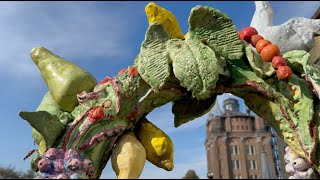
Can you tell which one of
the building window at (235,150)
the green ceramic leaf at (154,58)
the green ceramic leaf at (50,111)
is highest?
the building window at (235,150)

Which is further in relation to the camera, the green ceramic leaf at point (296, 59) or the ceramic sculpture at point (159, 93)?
the green ceramic leaf at point (296, 59)

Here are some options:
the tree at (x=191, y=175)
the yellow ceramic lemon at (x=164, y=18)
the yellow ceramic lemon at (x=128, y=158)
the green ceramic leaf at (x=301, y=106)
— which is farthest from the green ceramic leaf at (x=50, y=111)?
the tree at (x=191, y=175)

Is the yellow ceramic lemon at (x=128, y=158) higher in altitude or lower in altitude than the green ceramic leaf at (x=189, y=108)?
lower

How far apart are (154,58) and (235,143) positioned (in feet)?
115

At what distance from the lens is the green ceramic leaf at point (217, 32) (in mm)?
2354

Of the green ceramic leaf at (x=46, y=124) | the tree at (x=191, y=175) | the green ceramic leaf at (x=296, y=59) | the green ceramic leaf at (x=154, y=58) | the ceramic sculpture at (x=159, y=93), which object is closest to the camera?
the green ceramic leaf at (x=46, y=124)

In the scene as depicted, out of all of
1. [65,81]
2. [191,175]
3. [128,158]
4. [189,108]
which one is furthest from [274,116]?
[191,175]

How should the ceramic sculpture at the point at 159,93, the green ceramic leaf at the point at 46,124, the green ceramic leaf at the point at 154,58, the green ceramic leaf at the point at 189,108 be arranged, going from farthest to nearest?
the green ceramic leaf at the point at 189,108 < the green ceramic leaf at the point at 154,58 < the ceramic sculpture at the point at 159,93 < the green ceramic leaf at the point at 46,124

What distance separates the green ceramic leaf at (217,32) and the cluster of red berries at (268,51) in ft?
0.41

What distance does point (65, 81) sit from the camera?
224cm

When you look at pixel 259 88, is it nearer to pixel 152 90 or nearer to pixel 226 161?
pixel 152 90

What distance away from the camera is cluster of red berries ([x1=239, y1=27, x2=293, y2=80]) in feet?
7.43

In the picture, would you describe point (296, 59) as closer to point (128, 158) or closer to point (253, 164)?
point (128, 158)

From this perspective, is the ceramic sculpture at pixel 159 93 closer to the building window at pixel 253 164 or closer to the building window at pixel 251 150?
the building window at pixel 251 150
